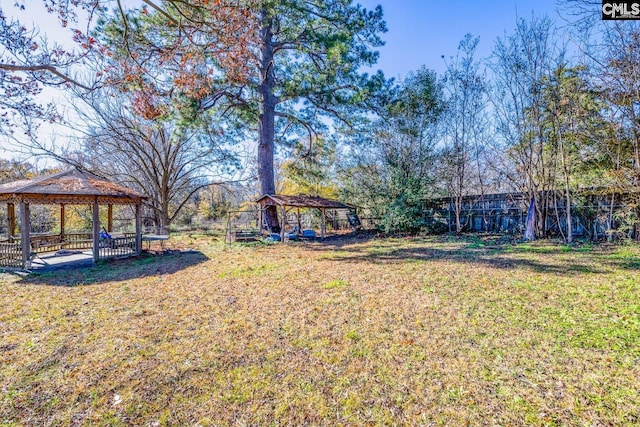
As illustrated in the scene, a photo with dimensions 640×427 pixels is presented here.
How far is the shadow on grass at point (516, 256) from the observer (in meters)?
6.25

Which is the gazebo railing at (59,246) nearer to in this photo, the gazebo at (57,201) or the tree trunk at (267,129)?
the gazebo at (57,201)

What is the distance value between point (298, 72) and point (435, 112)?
6.60 m

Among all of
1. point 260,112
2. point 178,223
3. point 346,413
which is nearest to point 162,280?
point 346,413

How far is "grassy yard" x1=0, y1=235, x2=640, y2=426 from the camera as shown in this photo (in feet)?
7.77

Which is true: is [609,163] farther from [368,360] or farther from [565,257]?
[368,360]

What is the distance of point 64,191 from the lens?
825 cm


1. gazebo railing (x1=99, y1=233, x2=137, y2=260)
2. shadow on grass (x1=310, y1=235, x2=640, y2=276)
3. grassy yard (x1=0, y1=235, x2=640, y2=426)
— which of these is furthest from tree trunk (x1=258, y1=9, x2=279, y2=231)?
grassy yard (x1=0, y1=235, x2=640, y2=426)

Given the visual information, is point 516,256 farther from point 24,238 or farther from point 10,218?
point 10,218

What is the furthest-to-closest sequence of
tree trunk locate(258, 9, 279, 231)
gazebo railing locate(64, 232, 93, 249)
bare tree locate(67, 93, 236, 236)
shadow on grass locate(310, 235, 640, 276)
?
1. bare tree locate(67, 93, 236, 236)
2. tree trunk locate(258, 9, 279, 231)
3. gazebo railing locate(64, 232, 93, 249)
4. shadow on grass locate(310, 235, 640, 276)

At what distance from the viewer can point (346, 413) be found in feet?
7.66
